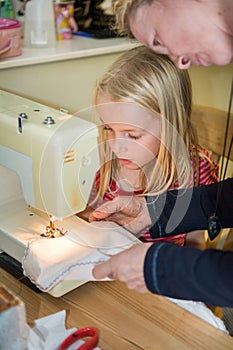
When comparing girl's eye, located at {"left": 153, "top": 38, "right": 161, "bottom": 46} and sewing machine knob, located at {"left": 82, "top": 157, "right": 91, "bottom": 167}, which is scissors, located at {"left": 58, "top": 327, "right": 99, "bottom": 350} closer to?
sewing machine knob, located at {"left": 82, "top": 157, "right": 91, "bottom": 167}

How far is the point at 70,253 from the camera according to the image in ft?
3.37

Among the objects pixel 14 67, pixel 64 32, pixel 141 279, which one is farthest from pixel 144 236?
pixel 64 32

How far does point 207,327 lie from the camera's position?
98 centimetres

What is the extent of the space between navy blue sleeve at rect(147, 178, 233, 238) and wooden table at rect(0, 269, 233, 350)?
0.62ft

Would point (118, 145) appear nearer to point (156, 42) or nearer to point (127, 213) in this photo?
point (127, 213)

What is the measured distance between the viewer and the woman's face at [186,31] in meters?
0.78

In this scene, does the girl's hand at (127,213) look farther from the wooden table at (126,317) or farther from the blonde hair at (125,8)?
A: the blonde hair at (125,8)

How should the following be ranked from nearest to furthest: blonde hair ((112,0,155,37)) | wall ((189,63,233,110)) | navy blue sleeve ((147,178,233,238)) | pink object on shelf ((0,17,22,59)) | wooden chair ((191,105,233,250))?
1. blonde hair ((112,0,155,37))
2. navy blue sleeve ((147,178,233,238))
3. pink object on shelf ((0,17,22,59))
4. wooden chair ((191,105,233,250))
5. wall ((189,63,233,110))

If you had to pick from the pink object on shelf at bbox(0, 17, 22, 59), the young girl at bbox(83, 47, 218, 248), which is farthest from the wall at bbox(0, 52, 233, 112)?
the young girl at bbox(83, 47, 218, 248)

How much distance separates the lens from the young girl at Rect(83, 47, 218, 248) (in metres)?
1.24

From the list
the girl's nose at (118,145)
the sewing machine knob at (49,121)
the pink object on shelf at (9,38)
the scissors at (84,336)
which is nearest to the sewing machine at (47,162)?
the sewing machine knob at (49,121)

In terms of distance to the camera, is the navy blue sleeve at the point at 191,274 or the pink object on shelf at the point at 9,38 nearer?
the navy blue sleeve at the point at 191,274

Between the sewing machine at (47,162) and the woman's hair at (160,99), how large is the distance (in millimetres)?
203

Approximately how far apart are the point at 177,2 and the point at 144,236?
0.70m
